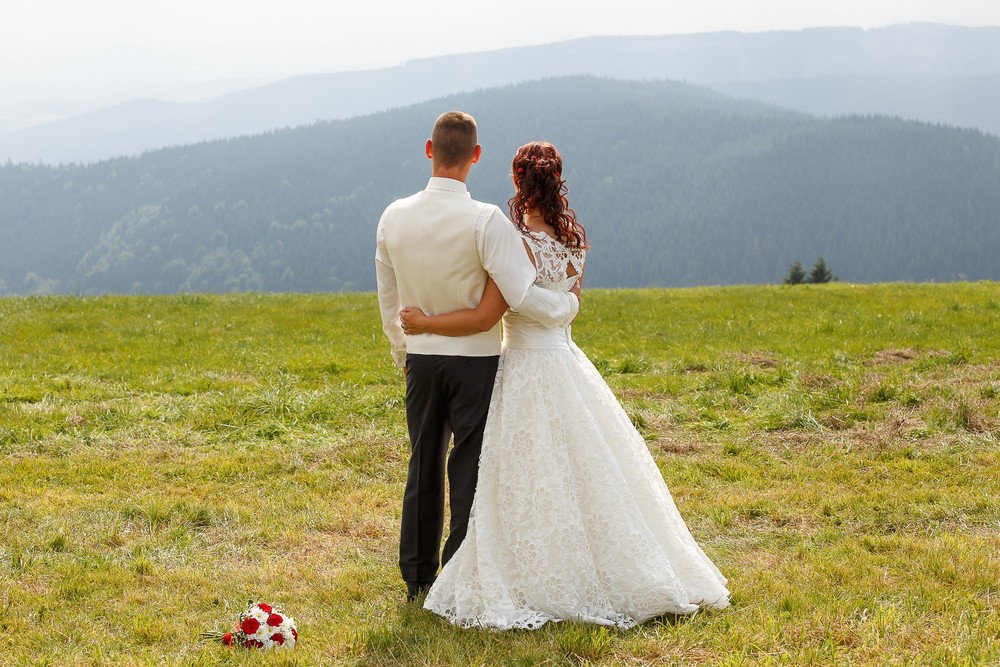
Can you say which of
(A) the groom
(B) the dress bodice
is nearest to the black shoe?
(A) the groom

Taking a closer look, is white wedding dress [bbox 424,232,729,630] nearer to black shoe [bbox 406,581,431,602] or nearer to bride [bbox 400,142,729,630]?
bride [bbox 400,142,729,630]

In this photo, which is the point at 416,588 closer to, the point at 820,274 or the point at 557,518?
the point at 557,518

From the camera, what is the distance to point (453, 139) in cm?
525

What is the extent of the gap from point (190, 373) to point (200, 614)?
31.0ft

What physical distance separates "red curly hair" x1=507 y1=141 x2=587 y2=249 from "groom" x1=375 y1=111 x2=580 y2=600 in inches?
11.7

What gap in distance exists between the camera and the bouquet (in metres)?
5.10

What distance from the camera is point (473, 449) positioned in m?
5.56

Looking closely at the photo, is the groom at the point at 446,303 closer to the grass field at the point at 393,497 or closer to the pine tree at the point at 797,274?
the grass field at the point at 393,497

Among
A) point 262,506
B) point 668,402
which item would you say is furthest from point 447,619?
point 668,402

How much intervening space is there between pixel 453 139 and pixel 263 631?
9.88 ft

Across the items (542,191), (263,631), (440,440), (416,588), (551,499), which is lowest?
(416,588)

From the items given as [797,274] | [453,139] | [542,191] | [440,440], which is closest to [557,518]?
[440,440]

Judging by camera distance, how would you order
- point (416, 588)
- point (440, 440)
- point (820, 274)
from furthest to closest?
point (820, 274) < point (416, 588) < point (440, 440)

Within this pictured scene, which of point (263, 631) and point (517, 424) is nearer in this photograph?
point (263, 631)
